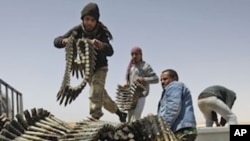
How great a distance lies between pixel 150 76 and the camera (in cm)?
881

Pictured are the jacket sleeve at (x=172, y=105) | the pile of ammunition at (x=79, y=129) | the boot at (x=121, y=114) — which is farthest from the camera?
the boot at (x=121, y=114)

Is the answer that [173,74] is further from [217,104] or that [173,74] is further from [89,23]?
[217,104]

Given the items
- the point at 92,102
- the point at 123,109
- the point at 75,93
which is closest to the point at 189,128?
the point at 75,93

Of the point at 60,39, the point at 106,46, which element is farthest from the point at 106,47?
the point at 60,39

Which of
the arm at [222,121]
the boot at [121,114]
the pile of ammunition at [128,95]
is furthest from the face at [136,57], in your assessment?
the arm at [222,121]

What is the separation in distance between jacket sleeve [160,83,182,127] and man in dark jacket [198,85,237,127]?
2.77 metres

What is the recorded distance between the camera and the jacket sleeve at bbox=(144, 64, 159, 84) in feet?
28.7

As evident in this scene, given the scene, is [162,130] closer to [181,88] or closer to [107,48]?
[181,88]

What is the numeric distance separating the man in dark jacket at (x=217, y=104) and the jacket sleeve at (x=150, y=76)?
78 centimetres

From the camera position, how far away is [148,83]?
343 inches

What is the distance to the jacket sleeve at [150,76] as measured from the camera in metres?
8.73

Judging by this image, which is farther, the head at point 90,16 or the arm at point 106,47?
the head at point 90,16

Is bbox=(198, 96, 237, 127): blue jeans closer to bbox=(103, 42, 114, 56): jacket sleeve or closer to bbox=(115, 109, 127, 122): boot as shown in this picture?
bbox=(115, 109, 127, 122): boot

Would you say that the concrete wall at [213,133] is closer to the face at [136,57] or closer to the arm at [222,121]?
the arm at [222,121]
